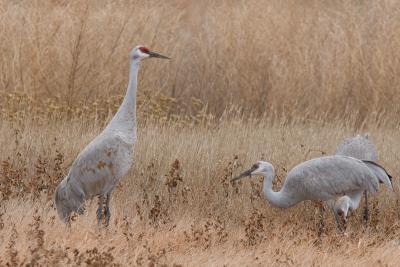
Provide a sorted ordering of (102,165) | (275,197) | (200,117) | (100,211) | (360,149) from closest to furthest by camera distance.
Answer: (102,165)
(100,211)
(275,197)
(360,149)
(200,117)

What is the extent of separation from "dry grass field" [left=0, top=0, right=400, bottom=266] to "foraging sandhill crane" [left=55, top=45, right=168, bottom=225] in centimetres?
17

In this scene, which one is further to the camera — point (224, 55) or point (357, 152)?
point (224, 55)

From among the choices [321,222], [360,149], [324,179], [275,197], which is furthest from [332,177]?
[360,149]

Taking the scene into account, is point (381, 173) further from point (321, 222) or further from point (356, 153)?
point (356, 153)

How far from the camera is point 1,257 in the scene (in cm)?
574

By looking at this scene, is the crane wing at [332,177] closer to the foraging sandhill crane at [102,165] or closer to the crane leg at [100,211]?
the foraging sandhill crane at [102,165]

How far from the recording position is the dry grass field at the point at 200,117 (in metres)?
6.66

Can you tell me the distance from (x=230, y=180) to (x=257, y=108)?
385 centimetres

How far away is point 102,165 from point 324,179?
1.78 metres

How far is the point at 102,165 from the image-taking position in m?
6.83

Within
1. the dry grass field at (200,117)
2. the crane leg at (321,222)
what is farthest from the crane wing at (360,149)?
the crane leg at (321,222)

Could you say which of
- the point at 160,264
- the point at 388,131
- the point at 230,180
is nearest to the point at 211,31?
the point at 388,131

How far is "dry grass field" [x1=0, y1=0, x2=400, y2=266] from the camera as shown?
6656mm

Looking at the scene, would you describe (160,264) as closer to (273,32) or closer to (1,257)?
(1,257)
